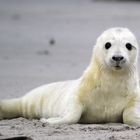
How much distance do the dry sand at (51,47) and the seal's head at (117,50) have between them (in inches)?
23.0

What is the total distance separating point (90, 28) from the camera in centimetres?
2031

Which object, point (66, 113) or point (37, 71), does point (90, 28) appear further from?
point (66, 113)

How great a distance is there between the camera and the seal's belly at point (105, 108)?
8094 millimetres

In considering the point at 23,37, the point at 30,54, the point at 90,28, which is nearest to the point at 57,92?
the point at 30,54

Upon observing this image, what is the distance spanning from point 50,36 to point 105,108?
35.5ft

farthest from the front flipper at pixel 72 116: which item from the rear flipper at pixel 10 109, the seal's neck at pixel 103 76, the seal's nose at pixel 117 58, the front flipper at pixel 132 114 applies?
the rear flipper at pixel 10 109

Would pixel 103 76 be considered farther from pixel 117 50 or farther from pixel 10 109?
pixel 10 109

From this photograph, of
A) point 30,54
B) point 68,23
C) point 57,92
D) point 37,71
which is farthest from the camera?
point 68,23

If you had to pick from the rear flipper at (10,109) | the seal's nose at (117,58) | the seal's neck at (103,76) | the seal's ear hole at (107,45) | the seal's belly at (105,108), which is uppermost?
the seal's ear hole at (107,45)

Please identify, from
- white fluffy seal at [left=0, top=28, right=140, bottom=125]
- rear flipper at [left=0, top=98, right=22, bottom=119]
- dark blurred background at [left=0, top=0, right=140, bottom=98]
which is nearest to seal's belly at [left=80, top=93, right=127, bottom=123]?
white fluffy seal at [left=0, top=28, right=140, bottom=125]

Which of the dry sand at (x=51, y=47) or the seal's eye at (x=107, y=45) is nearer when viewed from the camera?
the dry sand at (x=51, y=47)

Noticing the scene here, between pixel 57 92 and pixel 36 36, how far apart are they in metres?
10.3

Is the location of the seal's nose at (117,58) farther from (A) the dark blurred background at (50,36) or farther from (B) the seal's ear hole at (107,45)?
(A) the dark blurred background at (50,36)

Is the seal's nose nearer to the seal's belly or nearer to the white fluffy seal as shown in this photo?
the white fluffy seal
